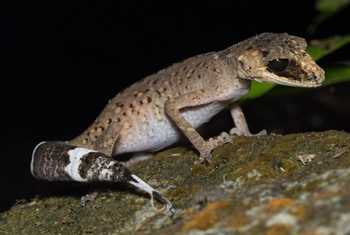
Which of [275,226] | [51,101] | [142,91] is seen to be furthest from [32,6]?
[275,226]

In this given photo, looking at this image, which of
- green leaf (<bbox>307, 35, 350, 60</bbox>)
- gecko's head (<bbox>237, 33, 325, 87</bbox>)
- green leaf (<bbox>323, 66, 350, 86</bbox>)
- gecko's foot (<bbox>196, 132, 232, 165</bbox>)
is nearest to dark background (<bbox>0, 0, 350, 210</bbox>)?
green leaf (<bbox>307, 35, 350, 60</bbox>)

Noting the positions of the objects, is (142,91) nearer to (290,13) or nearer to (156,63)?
(156,63)

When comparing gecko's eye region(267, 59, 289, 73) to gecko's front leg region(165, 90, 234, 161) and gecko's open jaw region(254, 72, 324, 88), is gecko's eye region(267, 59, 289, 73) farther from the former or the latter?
gecko's front leg region(165, 90, 234, 161)

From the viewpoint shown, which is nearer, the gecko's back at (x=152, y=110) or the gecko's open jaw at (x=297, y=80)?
the gecko's open jaw at (x=297, y=80)

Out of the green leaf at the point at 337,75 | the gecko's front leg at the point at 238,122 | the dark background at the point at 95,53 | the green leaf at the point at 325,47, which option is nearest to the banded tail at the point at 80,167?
the gecko's front leg at the point at 238,122

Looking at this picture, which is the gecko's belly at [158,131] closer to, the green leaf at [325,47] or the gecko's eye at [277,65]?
the gecko's eye at [277,65]

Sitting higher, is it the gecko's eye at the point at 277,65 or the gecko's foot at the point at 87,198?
the gecko's eye at the point at 277,65

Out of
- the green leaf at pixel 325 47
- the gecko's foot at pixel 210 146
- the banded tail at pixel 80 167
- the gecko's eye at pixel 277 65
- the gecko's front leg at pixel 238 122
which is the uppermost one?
the gecko's eye at pixel 277 65

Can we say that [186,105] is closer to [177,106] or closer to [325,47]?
[177,106]
